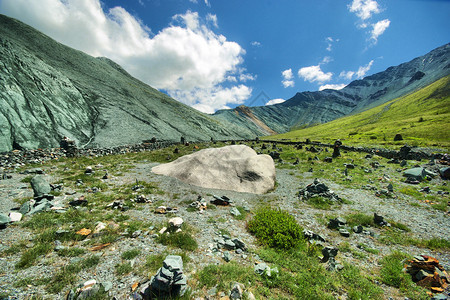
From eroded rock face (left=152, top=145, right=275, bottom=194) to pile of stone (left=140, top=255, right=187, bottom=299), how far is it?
10.7 metres

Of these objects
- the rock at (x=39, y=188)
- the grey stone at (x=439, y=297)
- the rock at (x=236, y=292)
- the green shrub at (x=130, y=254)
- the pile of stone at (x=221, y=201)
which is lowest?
the grey stone at (x=439, y=297)

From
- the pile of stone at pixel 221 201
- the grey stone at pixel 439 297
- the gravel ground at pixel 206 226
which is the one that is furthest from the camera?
the pile of stone at pixel 221 201

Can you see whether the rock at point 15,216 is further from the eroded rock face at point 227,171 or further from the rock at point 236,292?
the eroded rock face at point 227,171

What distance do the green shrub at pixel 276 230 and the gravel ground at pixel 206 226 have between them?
1.95ft

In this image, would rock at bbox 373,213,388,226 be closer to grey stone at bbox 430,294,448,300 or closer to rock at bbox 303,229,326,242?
rock at bbox 303,229,326,242

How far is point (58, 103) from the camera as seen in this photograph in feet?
102

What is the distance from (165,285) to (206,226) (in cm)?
444

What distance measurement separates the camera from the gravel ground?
5.10 m

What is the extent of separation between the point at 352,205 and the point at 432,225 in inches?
146

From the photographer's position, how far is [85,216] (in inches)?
336

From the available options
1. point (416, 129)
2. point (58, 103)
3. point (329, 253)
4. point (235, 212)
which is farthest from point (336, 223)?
point (416, 129)

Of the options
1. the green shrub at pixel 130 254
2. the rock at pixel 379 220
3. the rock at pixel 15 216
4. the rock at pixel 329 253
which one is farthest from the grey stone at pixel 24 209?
the rock at pixel 379 220

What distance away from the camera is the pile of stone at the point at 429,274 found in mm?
5367

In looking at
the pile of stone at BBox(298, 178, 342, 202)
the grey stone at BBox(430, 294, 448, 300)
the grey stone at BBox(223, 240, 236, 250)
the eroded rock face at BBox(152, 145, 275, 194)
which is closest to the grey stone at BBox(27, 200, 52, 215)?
the eroded rock face at BBox(152, 145, 275, 194)
